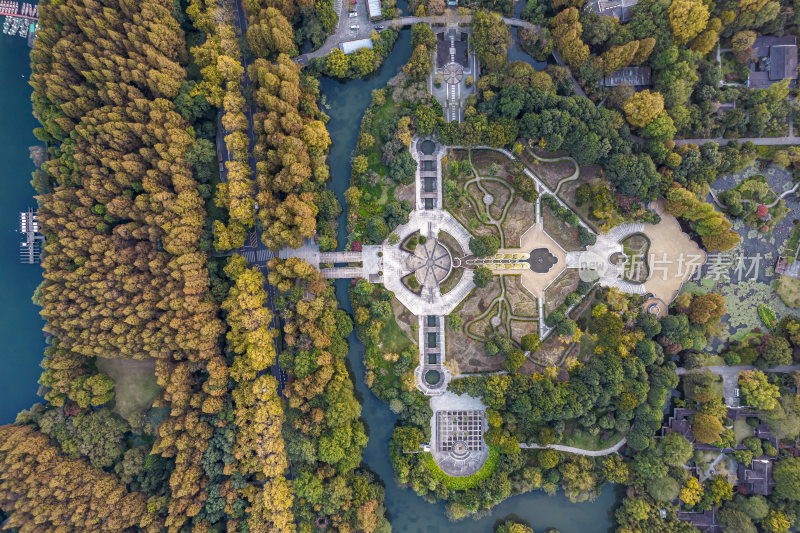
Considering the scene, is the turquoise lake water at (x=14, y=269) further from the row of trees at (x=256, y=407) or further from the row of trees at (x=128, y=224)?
the row of trees at (x=256, y=407)

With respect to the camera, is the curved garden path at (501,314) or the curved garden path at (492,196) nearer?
the curved garden path at (492,196)

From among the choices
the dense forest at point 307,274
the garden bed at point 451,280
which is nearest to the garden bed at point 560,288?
the dense forest at point 307,274

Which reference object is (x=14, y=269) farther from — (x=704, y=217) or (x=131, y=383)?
(x=704, y=217)

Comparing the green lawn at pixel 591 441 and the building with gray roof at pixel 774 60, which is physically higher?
the building with gray roof at pixel 774 60

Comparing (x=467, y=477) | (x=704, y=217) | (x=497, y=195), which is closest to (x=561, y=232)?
(x=497, y=195)

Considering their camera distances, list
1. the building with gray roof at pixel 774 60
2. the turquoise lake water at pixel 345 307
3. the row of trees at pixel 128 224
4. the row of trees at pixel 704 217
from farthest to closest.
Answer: the turquoise lake water at pixel 345 307, the building with gray roof at pixel 774 60, the row of trees at pixel 704 217, the row of trees at pixel 128 224

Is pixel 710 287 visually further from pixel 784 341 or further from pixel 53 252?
pixel 53 252

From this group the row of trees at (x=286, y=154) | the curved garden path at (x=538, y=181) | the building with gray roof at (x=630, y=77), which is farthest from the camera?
the curved garden path at (x=538, y=181)
